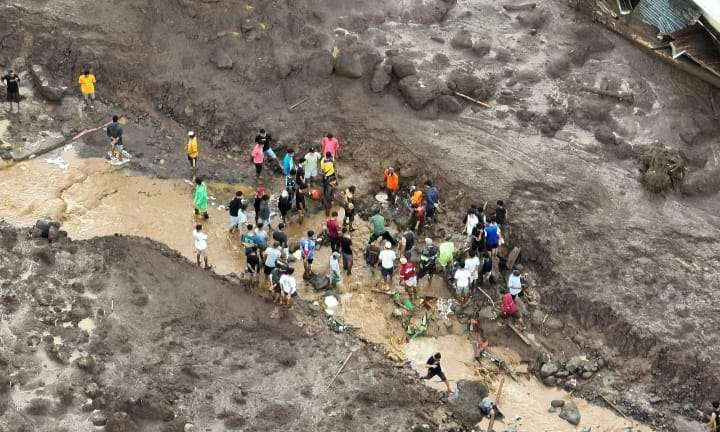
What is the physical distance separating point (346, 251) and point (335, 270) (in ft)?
1.71

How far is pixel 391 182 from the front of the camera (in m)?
20.5

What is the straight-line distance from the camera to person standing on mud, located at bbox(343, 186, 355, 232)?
64.4 ft

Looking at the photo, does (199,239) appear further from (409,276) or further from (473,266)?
(473,266)

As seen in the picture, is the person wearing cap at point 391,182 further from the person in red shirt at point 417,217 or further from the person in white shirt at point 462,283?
the person in white shirt at point 462,283

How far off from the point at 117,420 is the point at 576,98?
13069 mm

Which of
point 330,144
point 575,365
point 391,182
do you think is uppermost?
point 330,144

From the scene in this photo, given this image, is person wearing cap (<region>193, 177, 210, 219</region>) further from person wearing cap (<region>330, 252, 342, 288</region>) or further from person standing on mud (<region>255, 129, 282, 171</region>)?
person wearing cap (<region>330, 252, 342, 288</region>)

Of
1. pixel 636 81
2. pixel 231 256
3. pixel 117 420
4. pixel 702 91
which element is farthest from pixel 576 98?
pixel 117 420

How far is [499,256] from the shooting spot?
1948 cm

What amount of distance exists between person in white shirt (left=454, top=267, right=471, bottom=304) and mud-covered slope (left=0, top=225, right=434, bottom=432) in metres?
2.22

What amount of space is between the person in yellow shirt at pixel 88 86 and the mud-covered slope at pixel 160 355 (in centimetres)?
487

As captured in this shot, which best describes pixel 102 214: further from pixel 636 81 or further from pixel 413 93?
pixel 636 81

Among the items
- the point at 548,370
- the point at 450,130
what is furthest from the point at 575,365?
the point at 450,130

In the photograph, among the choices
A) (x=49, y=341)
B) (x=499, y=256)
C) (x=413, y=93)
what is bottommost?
(x=49, y=341)
